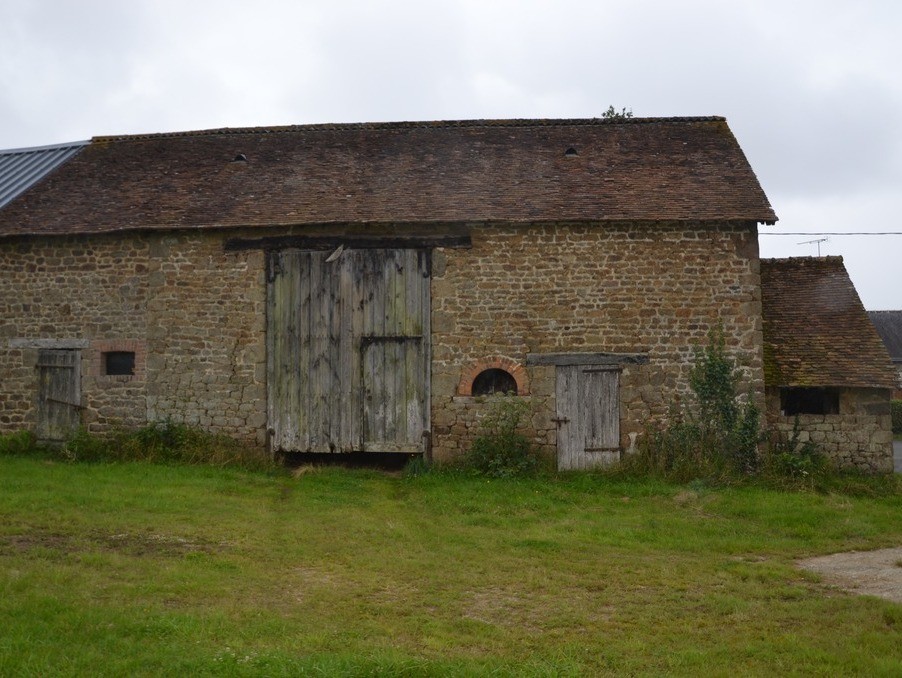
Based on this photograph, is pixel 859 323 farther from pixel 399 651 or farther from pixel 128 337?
pixel 128 337

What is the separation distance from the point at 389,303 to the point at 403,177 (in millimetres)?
2643

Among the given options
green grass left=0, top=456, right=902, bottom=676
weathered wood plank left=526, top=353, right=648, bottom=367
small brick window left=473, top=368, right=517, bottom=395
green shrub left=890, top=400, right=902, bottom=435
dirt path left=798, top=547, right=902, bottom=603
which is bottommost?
dirt path left=798, top=547, right=902, bottom=603

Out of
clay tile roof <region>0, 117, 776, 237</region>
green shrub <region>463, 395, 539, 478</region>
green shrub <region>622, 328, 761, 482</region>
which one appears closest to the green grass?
green shrub <region>463, 395, 539, 478</region>

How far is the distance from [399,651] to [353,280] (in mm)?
8497

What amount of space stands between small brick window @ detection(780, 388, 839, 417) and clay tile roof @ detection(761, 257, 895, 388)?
0.48 metres

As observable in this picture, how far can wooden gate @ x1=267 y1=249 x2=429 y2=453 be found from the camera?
1287cm

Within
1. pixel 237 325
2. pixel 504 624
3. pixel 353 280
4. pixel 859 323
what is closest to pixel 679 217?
pixel 859 323

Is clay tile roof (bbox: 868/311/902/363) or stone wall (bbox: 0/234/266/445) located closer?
stone wall (bbox: 0/234/266/445)

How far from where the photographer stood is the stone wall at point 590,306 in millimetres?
12477

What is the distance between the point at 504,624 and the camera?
5.99 meters

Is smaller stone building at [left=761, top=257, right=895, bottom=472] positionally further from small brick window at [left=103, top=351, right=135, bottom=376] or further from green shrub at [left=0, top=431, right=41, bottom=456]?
green shrub at [left=0, top=431, right=41, bottom=456]

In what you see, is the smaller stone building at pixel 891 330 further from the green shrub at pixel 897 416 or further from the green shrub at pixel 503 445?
the green shrub at pixel 503 445

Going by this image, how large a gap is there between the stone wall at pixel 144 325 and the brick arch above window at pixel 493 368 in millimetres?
3346

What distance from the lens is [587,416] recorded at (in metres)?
12.5
